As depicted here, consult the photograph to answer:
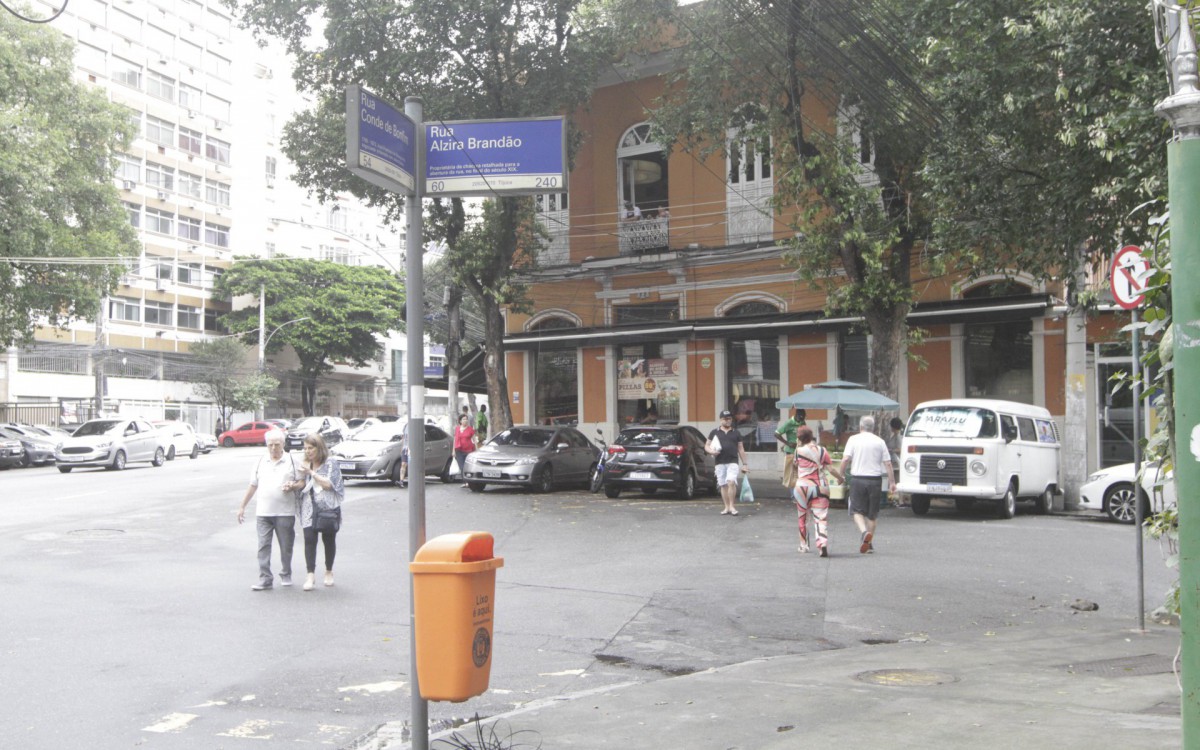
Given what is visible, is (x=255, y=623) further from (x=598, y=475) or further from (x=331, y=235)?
(x=331, y=235)

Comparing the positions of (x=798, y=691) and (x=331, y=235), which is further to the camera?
(x=331, y=235)

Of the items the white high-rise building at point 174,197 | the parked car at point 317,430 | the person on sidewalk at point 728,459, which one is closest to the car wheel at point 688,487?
the person on sidewalk at point 728,459

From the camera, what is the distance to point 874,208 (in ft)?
67.7

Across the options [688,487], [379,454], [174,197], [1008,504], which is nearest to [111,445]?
[379,454]

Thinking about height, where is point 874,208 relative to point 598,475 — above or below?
above

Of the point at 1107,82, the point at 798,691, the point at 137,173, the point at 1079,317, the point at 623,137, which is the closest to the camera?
the point at 798,691

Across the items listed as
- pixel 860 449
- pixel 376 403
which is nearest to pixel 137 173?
pixel 376 403

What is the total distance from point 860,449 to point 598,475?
991 cm

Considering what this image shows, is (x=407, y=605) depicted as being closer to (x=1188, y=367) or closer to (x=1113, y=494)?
(x=1188, y=367)

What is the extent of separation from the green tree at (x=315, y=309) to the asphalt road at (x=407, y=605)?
155 ft

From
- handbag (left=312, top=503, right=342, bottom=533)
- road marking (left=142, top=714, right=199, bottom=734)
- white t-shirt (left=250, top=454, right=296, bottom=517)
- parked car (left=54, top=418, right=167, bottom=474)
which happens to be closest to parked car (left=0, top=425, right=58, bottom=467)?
parked car (left=54, top=418, right=167, bottom=474)

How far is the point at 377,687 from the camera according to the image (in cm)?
723

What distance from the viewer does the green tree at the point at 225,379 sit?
6059cm

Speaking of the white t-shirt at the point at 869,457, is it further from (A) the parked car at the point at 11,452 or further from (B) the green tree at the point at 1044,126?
(A) the parked car at the point at 11,452
